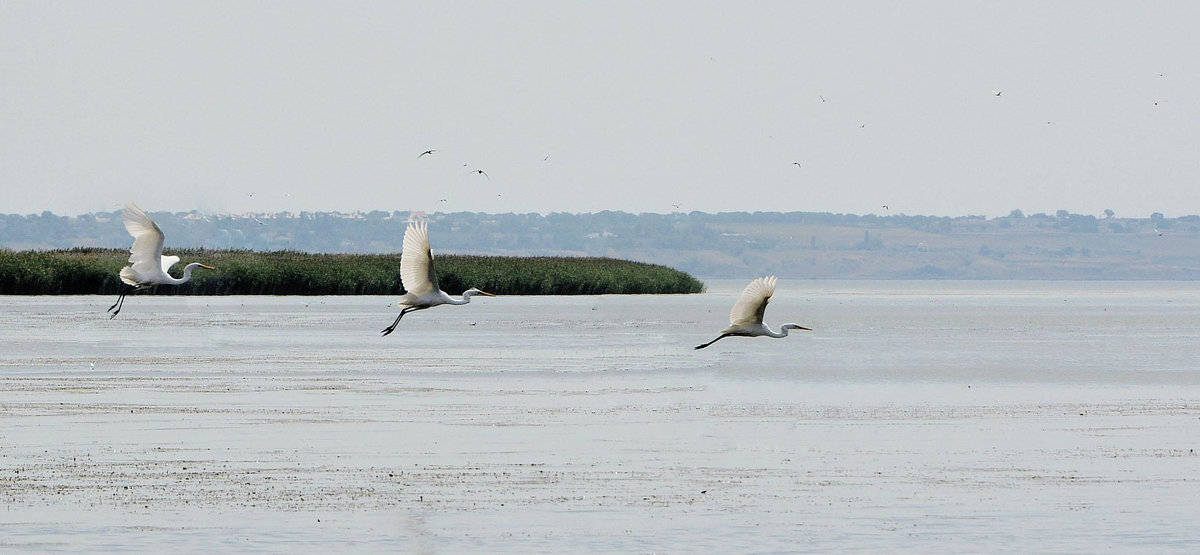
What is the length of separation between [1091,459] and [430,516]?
5893 mm

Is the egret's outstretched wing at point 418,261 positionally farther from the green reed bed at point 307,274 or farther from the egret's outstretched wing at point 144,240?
the green reed bed at point 307,274

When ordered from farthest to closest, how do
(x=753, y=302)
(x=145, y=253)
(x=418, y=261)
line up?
(x=145, y=253) → (x=418, y=261) → (x=753, y=302)

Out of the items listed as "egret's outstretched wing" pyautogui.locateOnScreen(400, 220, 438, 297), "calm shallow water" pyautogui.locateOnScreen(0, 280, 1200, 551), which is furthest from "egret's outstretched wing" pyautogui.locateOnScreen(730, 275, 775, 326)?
"egret's outstretched wing" pyautogui.locateOnScreen(400, 220, 438, 297)

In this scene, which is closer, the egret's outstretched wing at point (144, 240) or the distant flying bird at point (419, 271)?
the distant flying bird at point (419, 271)

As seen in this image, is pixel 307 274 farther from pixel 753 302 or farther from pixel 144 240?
pixel 753 302

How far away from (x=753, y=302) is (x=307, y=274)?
1603 inches

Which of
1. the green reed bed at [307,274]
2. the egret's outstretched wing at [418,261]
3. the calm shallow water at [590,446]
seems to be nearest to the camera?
the calm shallow water at [590,446]

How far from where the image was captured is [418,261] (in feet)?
73.8

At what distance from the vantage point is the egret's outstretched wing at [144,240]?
89.4 ft

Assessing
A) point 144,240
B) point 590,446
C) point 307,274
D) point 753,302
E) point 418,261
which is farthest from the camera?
point 307,274

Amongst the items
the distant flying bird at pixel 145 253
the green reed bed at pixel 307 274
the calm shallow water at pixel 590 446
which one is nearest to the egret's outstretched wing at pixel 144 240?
the distant flying bird at pixel 145 253

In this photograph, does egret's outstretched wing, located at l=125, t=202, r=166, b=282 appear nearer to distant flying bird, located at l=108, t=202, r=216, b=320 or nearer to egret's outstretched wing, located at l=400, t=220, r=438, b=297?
distant flying bird, located at l=108, t=202, r=216, b=320

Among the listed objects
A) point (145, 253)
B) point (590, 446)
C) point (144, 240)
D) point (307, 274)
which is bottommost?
point (590, 446)

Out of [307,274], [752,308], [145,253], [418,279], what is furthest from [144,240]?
[307,274]
